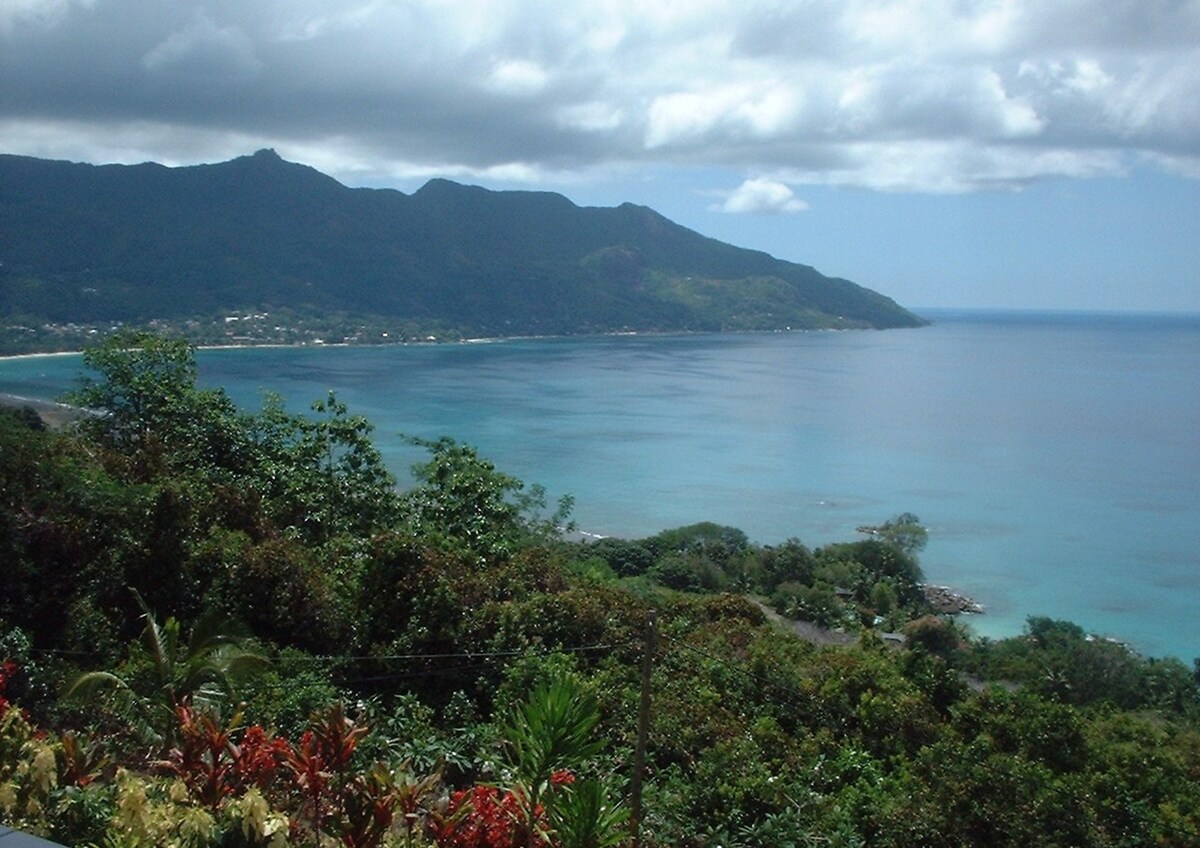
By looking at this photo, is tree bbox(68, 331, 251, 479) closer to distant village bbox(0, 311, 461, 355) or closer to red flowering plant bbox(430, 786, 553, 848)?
red flowering plant bbox(430, 786, 553, 848)

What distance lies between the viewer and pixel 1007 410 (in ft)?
198

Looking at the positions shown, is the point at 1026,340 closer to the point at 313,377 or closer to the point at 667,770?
the point at 313,377

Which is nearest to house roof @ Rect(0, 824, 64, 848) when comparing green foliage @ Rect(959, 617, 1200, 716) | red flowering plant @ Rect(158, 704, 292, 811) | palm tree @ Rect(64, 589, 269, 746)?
red flowering plant @ Rect(158, 704, 292, 811)

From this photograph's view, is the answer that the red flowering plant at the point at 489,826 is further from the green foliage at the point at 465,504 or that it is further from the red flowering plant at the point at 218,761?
the green foliage at the point at 465,504

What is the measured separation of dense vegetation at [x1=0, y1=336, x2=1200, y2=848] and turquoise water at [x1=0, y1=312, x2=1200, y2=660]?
1827 centimetres

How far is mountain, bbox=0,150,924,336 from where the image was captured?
9519 centimetres

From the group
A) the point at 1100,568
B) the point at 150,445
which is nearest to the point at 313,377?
the point at 1100,568

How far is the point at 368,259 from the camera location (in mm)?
121062

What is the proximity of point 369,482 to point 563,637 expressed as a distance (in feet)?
24.9

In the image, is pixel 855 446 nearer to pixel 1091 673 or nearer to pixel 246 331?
pixel 1091 673

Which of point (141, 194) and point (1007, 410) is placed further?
point (141, 194)

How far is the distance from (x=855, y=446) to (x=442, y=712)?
4107 cm

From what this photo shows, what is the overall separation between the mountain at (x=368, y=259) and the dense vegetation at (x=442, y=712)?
7781 cm

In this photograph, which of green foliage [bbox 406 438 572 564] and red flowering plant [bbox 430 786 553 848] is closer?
red flowering plant [bbox 430 786 553 848]
